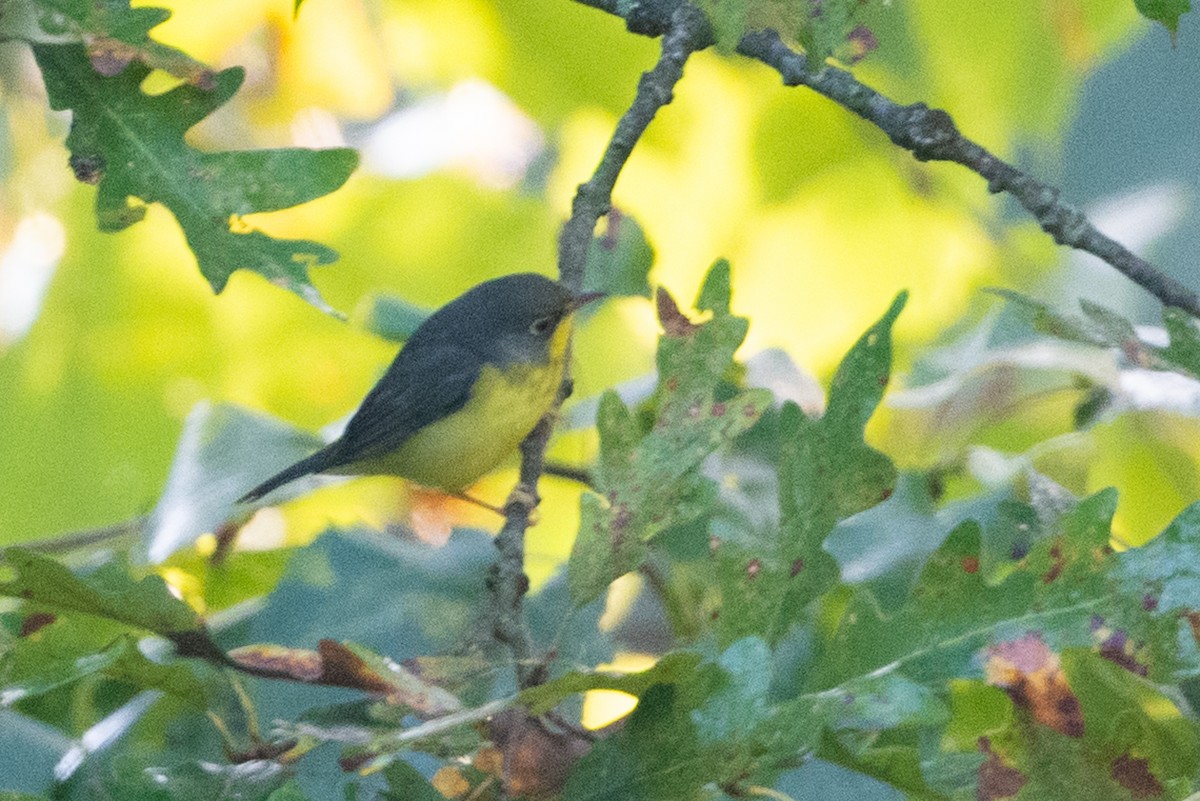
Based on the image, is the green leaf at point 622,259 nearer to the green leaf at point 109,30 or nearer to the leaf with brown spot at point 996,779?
the green leaf at point 109,30

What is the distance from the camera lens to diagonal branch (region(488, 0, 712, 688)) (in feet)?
2.37

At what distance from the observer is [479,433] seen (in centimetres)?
Answer: 151

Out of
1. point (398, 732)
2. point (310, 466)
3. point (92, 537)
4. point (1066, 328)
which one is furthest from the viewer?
point (310, 466)

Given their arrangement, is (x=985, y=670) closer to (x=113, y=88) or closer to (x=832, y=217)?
(x=113, y=88)

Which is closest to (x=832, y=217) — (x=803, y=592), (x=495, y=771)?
(x=803, y=592)

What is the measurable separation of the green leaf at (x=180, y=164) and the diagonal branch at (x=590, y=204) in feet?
0.50

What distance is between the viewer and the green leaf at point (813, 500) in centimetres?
66

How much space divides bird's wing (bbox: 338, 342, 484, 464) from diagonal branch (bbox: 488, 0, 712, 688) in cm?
59

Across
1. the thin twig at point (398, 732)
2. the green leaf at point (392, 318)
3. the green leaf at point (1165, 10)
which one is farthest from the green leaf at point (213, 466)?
the green leaf at point (1165, 10)

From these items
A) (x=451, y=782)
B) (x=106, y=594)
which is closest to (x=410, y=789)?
(x=451, y=782)

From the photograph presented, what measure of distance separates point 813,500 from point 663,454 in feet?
0.27

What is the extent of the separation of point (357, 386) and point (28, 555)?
1.06m

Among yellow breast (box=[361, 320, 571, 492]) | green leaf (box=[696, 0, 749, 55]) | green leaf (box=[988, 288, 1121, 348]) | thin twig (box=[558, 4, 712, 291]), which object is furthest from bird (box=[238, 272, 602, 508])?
green leaf (box=[696, 0, 749, 55])

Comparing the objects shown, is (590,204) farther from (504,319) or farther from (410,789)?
(504,319)
